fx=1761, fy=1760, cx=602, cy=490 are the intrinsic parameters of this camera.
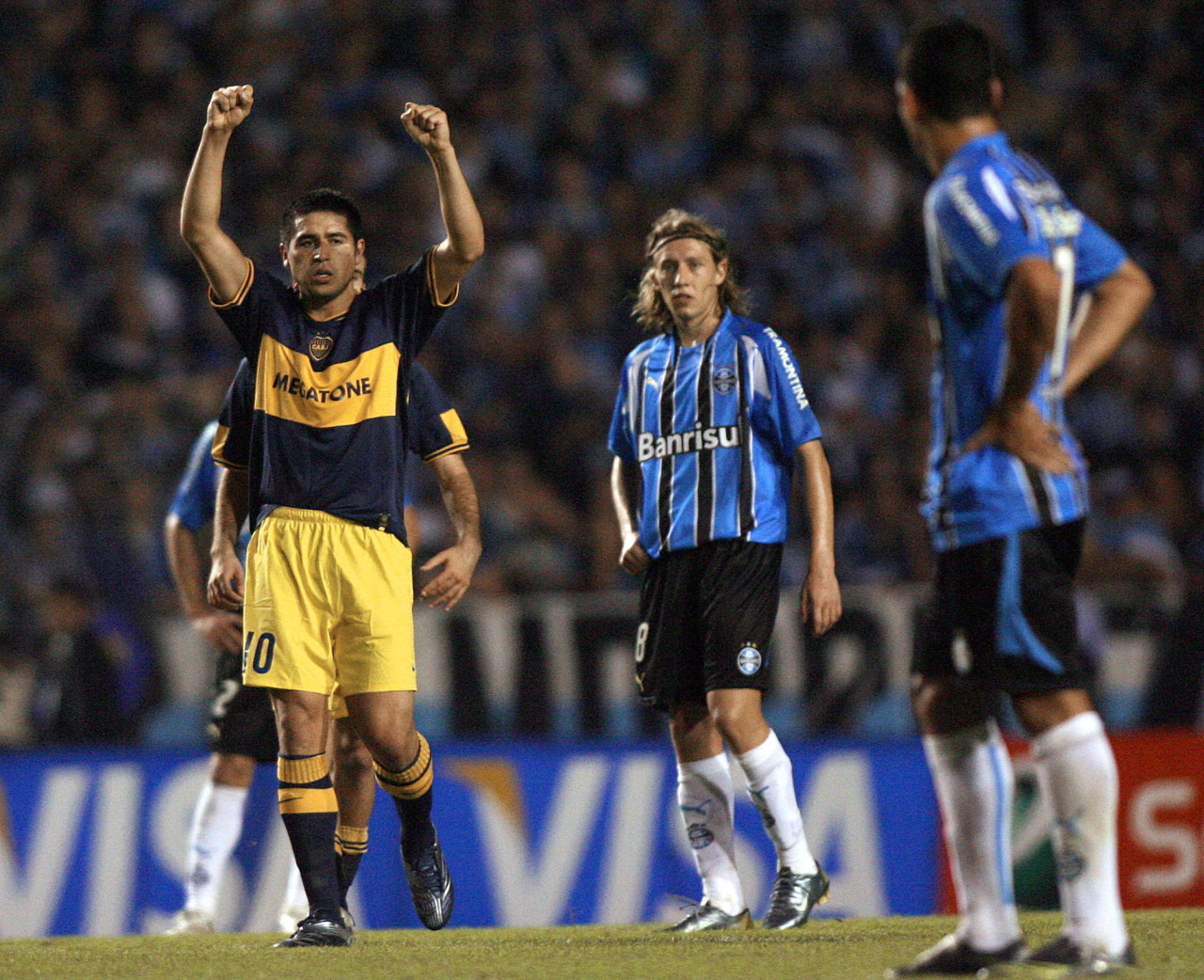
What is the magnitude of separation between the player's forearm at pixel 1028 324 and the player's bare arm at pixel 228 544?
2.50 metres

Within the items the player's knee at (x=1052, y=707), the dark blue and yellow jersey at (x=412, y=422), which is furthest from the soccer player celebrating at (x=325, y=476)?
the player's knee at (x=1052, y=707)

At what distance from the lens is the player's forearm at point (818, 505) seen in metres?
5.37

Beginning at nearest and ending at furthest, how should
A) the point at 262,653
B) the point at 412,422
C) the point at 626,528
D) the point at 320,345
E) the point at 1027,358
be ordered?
1. the point at 1027,358
2. the point at 262,653
3. the point at 320,345
4. the point at 412,422
5. the point at 626,528

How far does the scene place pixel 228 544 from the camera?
5176 millimetres

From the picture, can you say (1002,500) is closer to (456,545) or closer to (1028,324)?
(1028,324)

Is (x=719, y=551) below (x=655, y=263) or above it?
below

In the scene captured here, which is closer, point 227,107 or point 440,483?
point 227,107

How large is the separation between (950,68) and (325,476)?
214 centimetres

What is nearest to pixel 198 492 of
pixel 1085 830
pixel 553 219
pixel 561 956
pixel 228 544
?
pixel 228 544

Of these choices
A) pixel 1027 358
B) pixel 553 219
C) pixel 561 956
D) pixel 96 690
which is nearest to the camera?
pixel 1027 358

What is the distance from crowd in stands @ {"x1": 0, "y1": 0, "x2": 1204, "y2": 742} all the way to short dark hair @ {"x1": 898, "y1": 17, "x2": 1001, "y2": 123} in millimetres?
5668

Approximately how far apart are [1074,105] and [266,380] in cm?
961

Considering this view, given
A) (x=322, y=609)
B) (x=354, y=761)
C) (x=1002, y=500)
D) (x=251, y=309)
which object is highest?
(x=251, y=309)

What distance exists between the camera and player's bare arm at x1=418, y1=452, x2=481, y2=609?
522 centimetres
